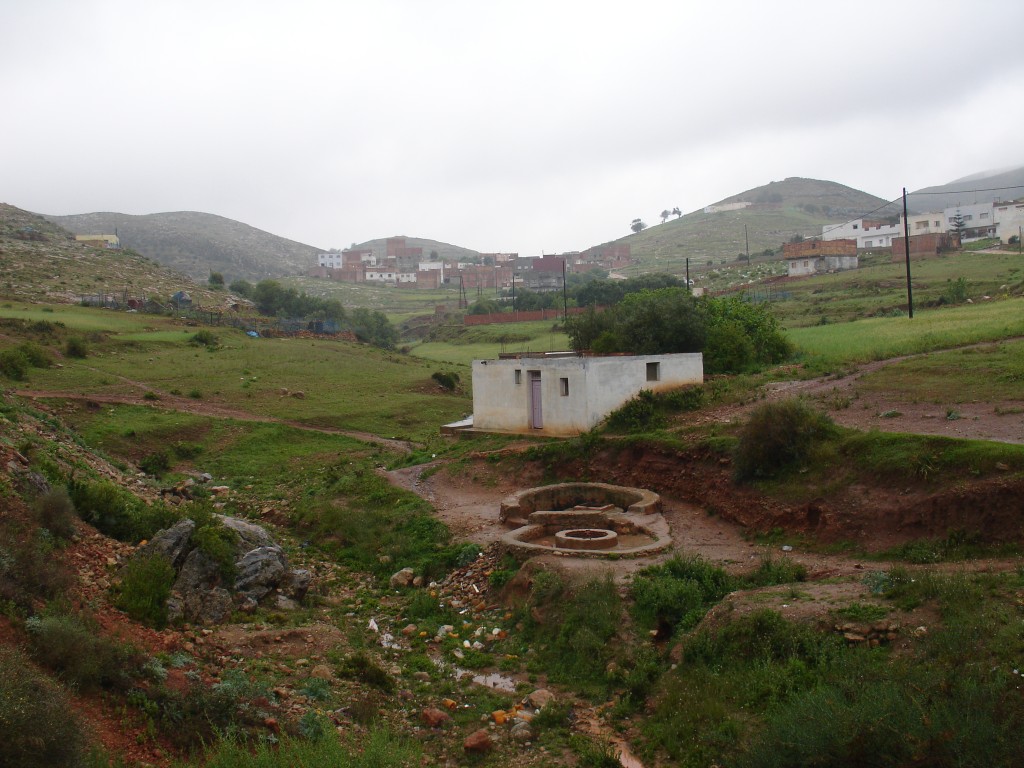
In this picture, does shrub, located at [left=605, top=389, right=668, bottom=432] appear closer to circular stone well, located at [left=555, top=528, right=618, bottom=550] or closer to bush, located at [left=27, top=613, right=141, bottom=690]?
circular stone well, located at [left=555, top=528, right=618, bottom=550]

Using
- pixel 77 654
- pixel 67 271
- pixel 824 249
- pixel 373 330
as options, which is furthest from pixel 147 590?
pixel 824 249

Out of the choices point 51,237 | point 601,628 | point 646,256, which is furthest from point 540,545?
point 646,256

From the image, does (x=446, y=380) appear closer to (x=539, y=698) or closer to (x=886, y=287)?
(x=539, y=698)

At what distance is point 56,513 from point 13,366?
77.2ft

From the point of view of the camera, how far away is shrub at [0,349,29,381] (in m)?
31.9

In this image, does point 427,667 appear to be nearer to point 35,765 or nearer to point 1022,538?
point 35,765

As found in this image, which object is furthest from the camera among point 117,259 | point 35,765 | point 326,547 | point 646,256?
point 646,256

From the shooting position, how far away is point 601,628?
12438mm

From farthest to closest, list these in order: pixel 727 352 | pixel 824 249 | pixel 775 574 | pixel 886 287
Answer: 1. pixel 824 249
2. pixel 886 287
3. pixel 727 352
4. pixel 775 574

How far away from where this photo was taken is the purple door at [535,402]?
27.2 m

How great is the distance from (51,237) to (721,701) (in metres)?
86.3

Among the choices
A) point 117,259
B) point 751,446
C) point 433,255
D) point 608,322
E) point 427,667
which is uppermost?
point 433,255

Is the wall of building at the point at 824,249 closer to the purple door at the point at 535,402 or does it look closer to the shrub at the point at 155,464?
the purple door at the point at 535,402

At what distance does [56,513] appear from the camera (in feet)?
41.2
